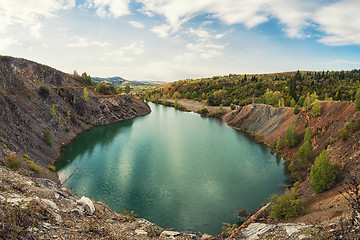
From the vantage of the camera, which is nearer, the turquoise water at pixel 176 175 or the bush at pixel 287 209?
the bush at pixel 287 209

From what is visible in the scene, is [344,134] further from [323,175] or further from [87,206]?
[87,206]

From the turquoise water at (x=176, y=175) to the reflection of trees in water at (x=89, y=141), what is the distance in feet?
0.54

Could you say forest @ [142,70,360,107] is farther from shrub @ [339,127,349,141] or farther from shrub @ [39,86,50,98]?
shrub @ [39,86,50,98]

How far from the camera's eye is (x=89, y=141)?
48.4 m

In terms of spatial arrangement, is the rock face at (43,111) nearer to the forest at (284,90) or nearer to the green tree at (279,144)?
the green tree at (279,144)

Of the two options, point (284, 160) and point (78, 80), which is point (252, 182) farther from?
point (78, 80)

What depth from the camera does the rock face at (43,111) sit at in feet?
102

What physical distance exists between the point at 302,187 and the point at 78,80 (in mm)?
89045

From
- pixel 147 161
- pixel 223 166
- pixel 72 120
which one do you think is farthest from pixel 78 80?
pixel 223 166

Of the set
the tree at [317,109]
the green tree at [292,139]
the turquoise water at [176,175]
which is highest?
the tree at [317,109]

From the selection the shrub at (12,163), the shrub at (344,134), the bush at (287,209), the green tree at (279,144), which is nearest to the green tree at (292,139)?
the green tree at (279,144)

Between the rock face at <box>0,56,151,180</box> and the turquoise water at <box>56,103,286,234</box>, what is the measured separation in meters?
3.87

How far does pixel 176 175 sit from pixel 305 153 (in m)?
19.9

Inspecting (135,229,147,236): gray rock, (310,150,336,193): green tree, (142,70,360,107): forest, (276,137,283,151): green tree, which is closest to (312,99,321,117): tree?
(276,137,283,151): green tree
